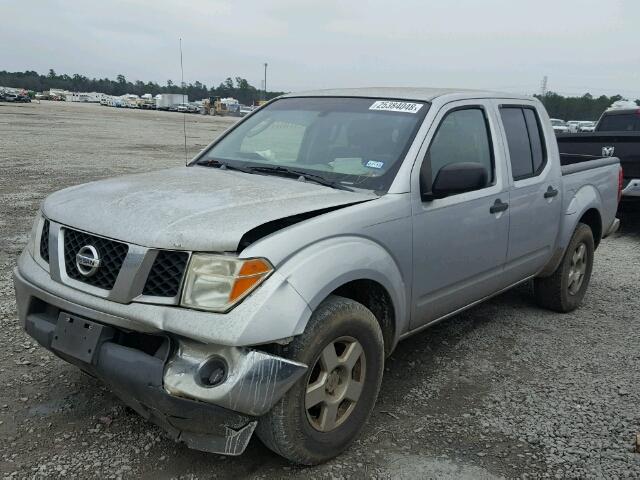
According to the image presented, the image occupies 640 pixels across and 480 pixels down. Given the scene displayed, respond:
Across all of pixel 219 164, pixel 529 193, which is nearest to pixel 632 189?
pixel 529 193

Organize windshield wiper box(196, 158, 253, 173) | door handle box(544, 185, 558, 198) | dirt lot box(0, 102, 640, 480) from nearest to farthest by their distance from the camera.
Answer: dirt lot box(0, 102, 640, 480) < windshield wiper box(196, 158, 253, 173) < door handle box(544, 185, 558, 198)

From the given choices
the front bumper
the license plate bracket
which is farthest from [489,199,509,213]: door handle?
the front bumper

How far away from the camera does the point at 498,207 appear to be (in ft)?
12.9

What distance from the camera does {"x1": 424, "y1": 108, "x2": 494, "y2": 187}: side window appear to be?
141 inches

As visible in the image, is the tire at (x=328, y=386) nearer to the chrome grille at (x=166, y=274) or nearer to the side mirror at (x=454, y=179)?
the chrome grille at (x=166, y=274)

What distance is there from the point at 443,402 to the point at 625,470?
1.02 metres

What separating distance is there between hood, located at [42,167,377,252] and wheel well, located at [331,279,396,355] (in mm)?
436

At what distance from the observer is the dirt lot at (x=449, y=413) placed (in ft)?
9.41

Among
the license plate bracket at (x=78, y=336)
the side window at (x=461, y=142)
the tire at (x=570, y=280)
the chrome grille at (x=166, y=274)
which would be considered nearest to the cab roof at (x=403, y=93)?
the side window at (x=461, y=142)

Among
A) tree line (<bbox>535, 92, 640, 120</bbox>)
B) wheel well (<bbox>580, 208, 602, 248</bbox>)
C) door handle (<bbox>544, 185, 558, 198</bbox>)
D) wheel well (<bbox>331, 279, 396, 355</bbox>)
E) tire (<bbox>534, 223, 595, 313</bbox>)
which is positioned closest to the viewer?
wheel well (<bbox>331, 279, 396, 355</bbox>)

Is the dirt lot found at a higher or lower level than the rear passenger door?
lower

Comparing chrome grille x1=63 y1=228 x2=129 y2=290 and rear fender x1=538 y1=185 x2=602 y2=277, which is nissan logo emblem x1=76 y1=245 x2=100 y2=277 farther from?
rear fender x1=538 y1=185 x2=602 y2=277

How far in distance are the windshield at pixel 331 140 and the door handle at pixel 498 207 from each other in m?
0.81

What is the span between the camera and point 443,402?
3.58m
